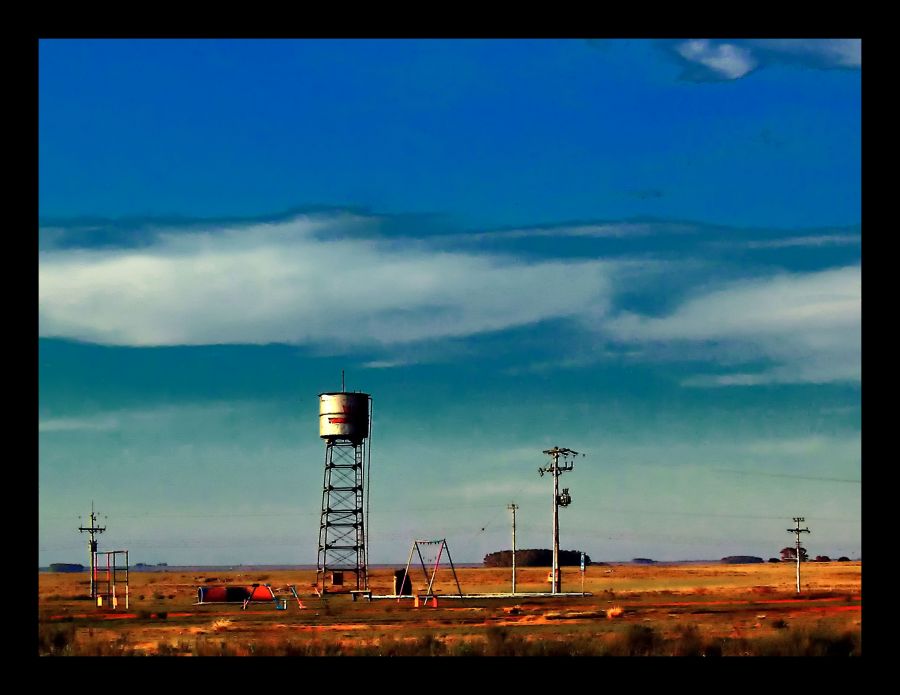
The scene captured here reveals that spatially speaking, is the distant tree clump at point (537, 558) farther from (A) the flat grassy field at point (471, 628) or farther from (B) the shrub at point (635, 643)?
(B) the shrub at point (635, 643)

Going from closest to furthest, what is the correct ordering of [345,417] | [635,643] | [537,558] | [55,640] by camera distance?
[635,643] < [55,640] < [345,417] < [537,558]

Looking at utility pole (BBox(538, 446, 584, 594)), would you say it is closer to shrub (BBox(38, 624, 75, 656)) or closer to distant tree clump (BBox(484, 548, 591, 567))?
shrub (BBox(38, 624, 75, 656))

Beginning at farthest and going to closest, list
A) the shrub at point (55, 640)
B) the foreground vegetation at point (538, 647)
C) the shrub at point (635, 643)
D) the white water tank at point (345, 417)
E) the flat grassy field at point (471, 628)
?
1. the white water tank at point (345, 417)
2. the shrub at point (55, 640)
3. the flat grassy field at point (471, 628)
4. the shrub at point (635, 643)
5. the foreground vegetation at point (538, 647)

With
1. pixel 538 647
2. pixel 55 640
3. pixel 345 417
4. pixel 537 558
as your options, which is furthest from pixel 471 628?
pixel 537 558

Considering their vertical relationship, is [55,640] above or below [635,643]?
below

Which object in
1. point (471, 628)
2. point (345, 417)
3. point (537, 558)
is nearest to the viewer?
point (471, 628)

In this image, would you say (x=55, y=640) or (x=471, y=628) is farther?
(x=471, y=628)

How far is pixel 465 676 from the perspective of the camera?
59.5ft

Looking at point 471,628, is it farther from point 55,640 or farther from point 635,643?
point 55,640

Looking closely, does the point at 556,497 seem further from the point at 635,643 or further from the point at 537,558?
the point at 537,558

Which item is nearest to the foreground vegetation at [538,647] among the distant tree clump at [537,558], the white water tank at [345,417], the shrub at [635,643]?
the shrub at [635,643]

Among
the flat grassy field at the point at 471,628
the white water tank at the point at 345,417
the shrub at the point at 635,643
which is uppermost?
the white water tank at the point at 345,417
